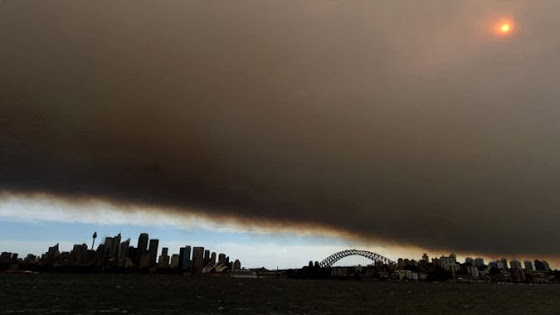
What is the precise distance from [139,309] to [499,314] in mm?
95631

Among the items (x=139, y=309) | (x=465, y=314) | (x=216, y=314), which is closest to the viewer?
(x=216, y=314)

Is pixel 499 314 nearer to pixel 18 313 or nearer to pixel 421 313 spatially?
pixel 421 313

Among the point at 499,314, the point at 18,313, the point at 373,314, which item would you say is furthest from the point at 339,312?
the point at 18,313

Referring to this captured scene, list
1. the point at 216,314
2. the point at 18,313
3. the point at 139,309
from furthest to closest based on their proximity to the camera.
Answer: the point at 139,309
the point at 216,314
the point at 18,313

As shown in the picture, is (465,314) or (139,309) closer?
(139,309)

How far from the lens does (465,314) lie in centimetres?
9994

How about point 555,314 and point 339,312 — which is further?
point 555,314

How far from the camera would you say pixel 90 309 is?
283 ft

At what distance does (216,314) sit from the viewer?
8206cm

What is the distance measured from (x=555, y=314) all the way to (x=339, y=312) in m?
62.8

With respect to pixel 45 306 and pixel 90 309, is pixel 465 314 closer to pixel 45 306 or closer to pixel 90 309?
pixel 90 309

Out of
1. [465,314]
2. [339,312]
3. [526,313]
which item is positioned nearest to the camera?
[339,312]

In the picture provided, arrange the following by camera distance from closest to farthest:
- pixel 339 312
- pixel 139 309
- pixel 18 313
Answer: pixel 18 313, pixel 139 309, pixel 339 312

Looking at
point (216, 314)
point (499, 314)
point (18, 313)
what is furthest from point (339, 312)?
point (18, 313)
